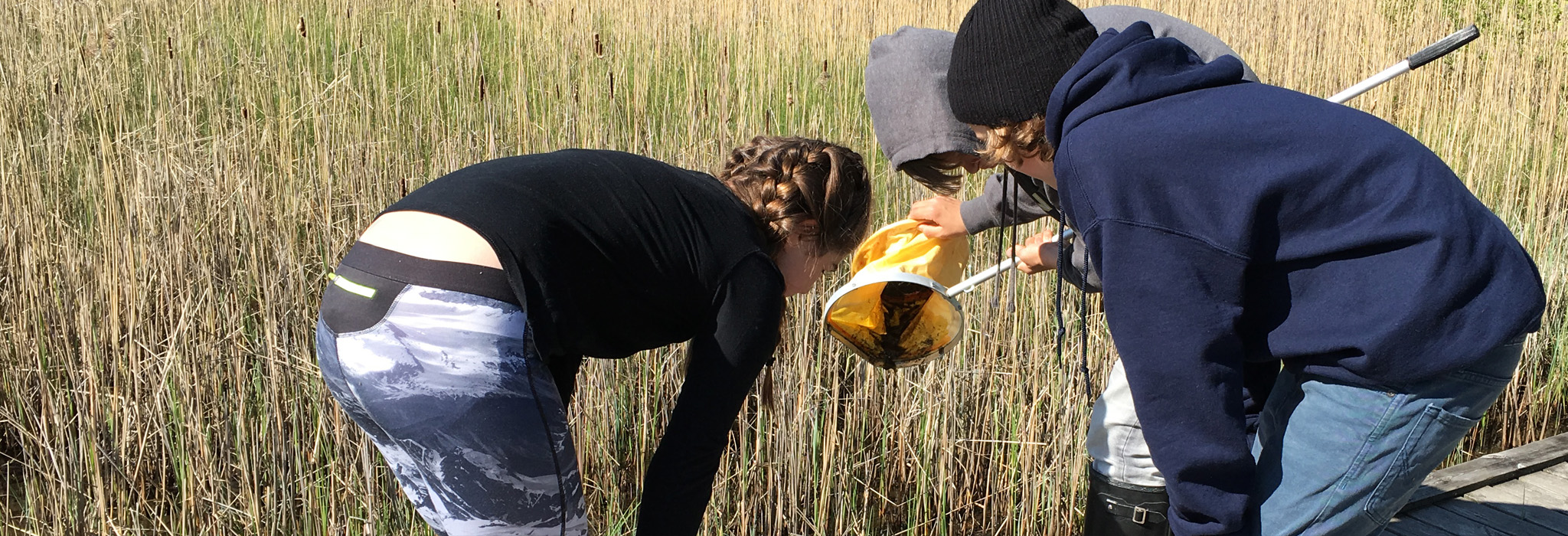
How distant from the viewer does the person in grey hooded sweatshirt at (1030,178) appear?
1.86 metres

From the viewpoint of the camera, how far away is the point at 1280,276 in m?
1.28

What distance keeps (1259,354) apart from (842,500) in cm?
118

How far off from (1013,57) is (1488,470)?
2.08 m

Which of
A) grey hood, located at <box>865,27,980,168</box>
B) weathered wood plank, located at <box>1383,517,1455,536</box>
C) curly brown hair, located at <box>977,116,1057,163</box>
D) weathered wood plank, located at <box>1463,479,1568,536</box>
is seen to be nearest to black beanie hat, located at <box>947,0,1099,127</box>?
curly brown hair, located at <box>977,116,1057,163</box>

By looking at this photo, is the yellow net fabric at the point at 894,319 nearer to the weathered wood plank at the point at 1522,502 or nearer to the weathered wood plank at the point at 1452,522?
the weathered wood plank at the point at 1452,522

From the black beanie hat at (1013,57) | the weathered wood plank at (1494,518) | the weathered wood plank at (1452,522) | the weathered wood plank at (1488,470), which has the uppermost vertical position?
the black beanie hat at (1013,57)

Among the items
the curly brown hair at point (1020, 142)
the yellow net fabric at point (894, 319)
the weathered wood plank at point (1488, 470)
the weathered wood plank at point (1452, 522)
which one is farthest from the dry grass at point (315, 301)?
the weathered wood plank at point (1452, 522)

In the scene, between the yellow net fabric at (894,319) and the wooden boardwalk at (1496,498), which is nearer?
the yellow net fabric at (894,319)

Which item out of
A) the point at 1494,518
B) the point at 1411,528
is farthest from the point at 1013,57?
the point at 1494,518

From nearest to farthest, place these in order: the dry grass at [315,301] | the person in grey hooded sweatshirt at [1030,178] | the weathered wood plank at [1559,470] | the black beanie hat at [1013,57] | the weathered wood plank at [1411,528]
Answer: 1. the black beanie hat at [1013,57]
2. the person in grey hooded sweatshirt at [1030,178]
3. the dry grass at [315,301]
4. the weathered wood plank at [1411,528]
5. the weathered wood plank at [1559,470]

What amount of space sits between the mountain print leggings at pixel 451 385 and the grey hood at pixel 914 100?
0.82 metres

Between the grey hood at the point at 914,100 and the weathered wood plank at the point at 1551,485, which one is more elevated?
the grey hood at the point at 914,100

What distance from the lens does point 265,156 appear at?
3404 mm

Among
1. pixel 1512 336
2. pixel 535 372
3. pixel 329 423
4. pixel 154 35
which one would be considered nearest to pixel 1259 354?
pixel 1512 336
